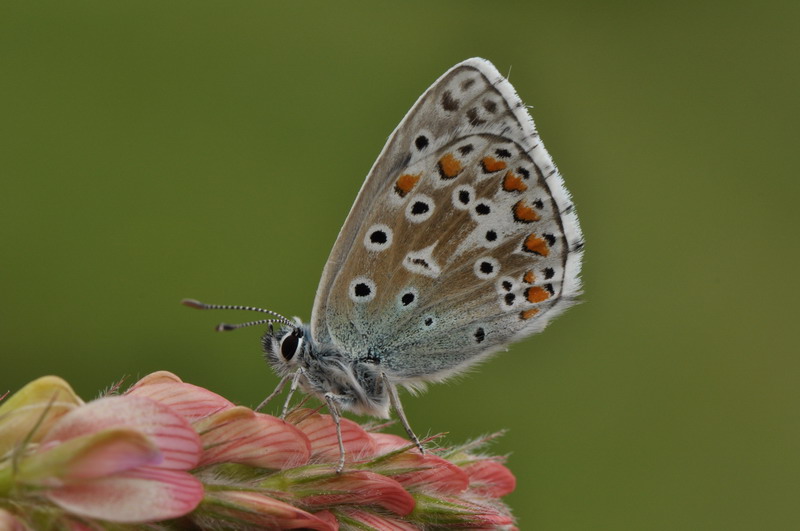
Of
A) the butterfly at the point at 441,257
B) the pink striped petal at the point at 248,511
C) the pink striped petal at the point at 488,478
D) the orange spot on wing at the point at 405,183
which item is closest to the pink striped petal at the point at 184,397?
the pink striped petal at the point at 248,511

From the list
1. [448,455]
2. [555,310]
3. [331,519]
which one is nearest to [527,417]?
[555,310]

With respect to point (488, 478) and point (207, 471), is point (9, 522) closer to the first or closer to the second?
point (207, 471)

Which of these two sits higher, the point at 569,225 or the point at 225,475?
the point at 569,225

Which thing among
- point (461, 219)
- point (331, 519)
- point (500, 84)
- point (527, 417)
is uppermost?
→ point (500, 84)

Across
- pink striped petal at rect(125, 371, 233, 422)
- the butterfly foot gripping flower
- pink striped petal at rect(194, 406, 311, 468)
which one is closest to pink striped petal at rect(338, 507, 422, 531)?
the butterfly foot gripping flower

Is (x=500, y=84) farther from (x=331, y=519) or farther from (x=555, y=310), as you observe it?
(x=331, y=519)

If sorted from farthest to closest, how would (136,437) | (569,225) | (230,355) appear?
1. (230,355)
2. (569,225)
3. (136,437)

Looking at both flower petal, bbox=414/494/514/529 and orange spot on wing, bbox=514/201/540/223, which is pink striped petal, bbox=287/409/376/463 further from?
orange spot on wing, bbox=514/201/540/223

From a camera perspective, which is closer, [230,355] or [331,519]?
[331,519]

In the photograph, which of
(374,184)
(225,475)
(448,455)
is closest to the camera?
(225,475)
